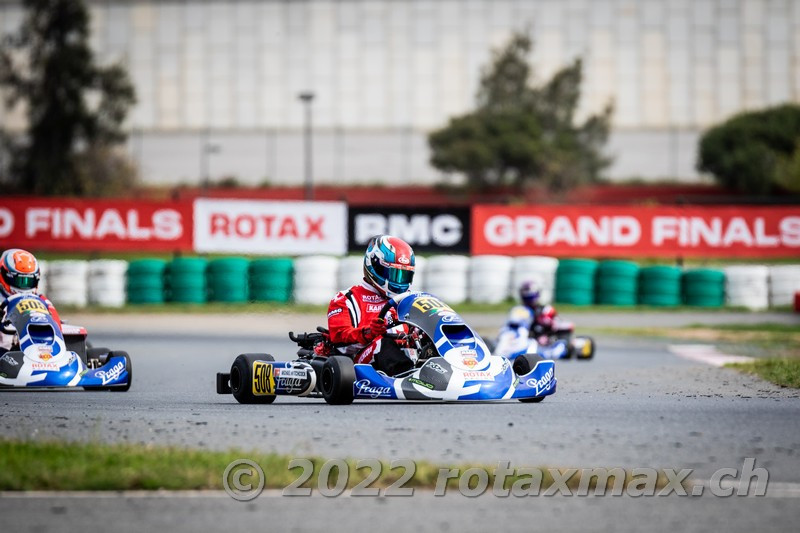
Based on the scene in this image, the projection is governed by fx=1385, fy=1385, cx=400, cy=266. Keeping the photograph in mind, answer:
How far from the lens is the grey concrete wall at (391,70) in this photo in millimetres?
58688

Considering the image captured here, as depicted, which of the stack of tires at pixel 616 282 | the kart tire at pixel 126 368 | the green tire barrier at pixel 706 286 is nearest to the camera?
the kart tire at pixel 126 368

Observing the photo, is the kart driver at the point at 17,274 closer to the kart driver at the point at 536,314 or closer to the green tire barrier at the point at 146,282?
the kart driver at the point at 536,314

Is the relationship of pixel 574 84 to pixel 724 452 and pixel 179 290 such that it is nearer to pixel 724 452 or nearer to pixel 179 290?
pixel 179 290

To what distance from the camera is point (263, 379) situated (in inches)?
395

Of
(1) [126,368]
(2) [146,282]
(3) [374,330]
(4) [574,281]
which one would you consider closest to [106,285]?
(2) [146,282]

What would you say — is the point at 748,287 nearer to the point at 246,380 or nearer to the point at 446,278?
the point at 446,278

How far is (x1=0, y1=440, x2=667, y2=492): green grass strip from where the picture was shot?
621 centimetres

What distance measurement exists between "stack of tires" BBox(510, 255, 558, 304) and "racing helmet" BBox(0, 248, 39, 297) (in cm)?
1318

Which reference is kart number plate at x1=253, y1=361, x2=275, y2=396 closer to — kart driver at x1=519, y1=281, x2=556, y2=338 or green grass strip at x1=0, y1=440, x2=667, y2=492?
green grass strip at x1=0, y1=440, x2=667, y2=492

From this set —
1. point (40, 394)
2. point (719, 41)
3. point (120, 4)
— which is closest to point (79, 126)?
point (120, 4)

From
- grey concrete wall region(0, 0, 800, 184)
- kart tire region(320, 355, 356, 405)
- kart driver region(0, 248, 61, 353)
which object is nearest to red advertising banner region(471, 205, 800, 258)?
kart driver region(0, 248, 61, 353)

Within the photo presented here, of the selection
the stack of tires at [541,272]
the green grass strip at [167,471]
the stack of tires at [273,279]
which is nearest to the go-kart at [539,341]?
the stack of tires at [541,272]

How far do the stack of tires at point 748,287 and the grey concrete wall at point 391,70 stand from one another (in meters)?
34.1

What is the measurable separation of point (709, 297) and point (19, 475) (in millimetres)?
20039
